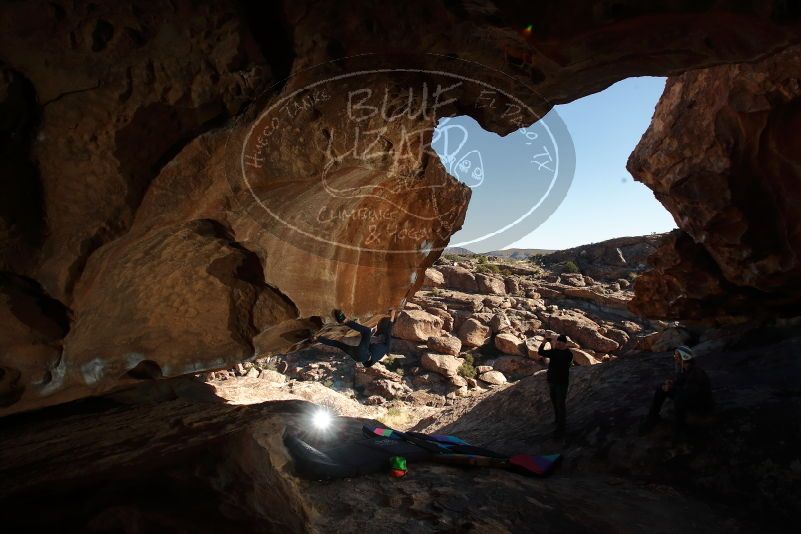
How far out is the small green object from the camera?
515 cm

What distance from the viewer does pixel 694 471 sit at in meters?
5.72

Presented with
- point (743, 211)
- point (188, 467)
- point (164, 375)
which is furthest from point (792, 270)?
point (164, 375)

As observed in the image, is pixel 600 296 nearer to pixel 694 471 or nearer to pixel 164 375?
pixel 694 471

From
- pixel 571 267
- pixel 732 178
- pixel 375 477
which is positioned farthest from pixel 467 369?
pixel 571 267

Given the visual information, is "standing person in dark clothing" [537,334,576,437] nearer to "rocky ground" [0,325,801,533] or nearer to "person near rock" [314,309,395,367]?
"rocky ground" [0,325,801,533]

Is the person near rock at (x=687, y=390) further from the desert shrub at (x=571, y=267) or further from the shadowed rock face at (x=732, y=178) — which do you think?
the desert shrub at (x=571, y=267)

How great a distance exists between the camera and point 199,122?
11.7 ft

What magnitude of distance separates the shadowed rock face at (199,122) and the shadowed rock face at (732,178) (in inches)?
228

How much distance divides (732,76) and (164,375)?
12.3 meters

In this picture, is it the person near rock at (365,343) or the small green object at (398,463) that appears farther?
the person near rock at (365,343)

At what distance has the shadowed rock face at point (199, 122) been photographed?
2951 millimetres

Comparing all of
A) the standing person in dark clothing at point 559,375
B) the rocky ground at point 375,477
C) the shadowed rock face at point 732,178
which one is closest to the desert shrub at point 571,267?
the shadowed rock face at point 732,178

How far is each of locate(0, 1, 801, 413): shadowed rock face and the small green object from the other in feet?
10.6

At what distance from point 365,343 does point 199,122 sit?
5546 mm
